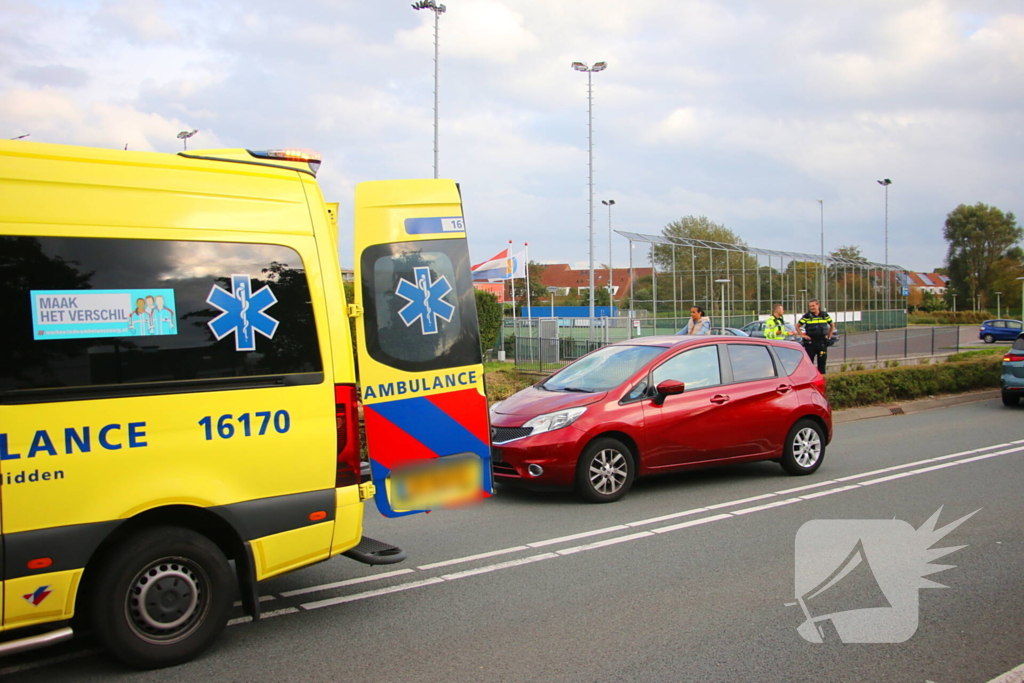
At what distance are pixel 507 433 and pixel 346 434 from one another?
3522 mm

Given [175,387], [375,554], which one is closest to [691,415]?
[375,554]

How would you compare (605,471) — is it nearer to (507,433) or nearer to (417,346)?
(507,433)

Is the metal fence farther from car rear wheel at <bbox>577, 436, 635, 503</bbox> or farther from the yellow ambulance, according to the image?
the yellow ambulance

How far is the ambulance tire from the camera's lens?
409 cm

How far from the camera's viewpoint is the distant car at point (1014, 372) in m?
15.5

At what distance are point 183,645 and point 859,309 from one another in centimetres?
5345

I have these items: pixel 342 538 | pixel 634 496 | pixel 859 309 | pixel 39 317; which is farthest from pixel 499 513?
pixel 859 309

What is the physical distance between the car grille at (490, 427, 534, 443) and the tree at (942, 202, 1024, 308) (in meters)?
100

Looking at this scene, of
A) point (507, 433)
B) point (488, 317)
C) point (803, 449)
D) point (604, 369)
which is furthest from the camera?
point (488, 317)

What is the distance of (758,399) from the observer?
9070 mm

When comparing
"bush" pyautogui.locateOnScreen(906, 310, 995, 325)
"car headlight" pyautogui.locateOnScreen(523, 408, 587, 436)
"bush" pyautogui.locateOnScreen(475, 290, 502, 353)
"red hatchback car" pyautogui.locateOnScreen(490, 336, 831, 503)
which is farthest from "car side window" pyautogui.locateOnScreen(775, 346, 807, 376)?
"bush" pyautogui.locateOnScreen(906, 310, 995, 325)

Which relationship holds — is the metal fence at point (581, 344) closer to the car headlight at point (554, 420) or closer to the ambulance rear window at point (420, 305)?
the car headlight at point (554, 420)

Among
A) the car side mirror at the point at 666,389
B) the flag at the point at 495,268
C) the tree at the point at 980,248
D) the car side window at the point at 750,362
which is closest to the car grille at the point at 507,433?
the car side mirror at the point at 666,389

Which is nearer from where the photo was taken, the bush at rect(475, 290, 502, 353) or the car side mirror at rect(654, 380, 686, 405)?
the car side mirror at rect(654, 380, 686, 405)
